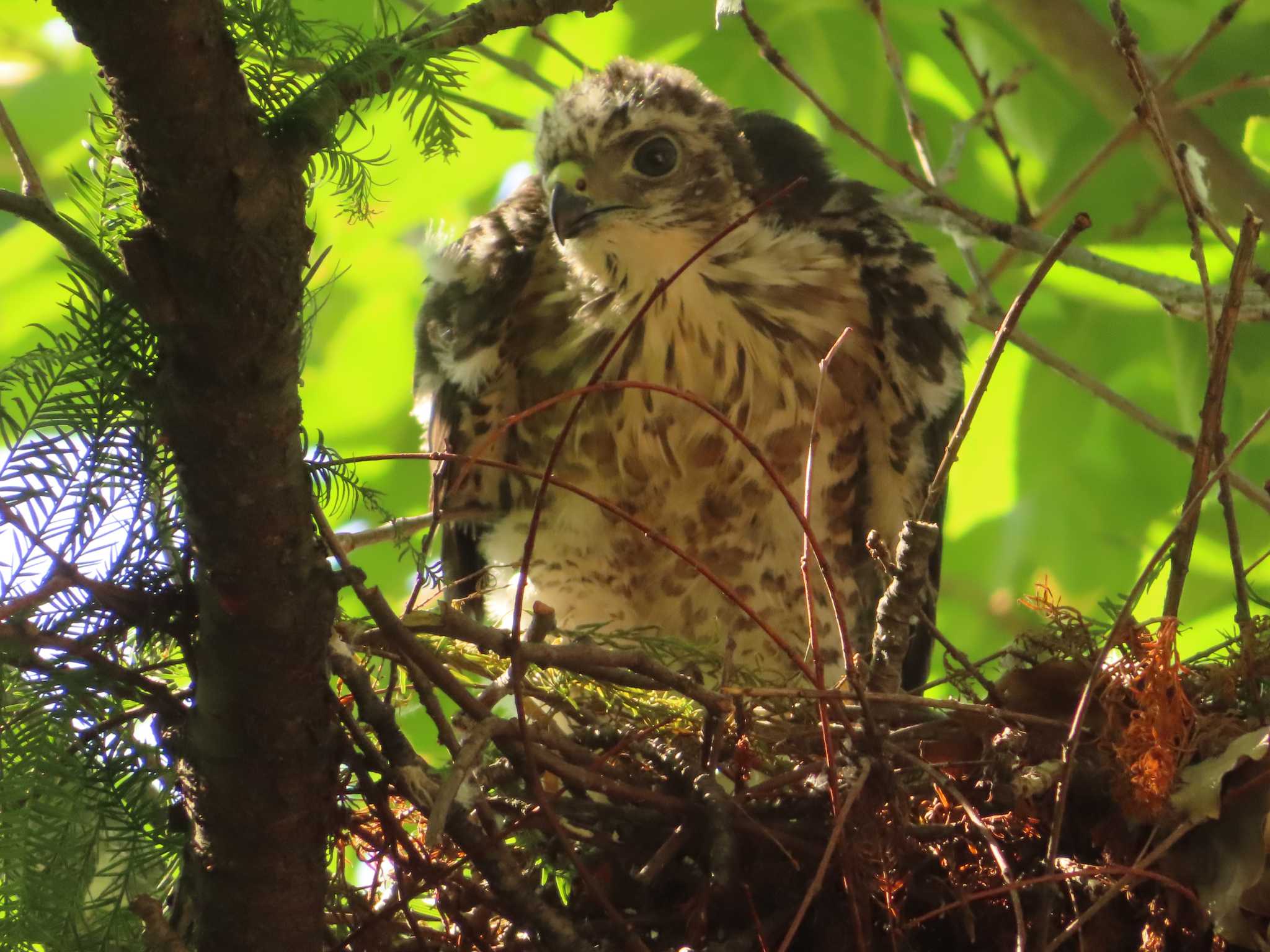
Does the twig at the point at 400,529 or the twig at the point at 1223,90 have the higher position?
the twig at the point at 1223,90

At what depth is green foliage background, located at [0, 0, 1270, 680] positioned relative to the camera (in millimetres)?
3744

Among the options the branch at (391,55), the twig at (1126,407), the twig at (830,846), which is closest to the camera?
the branch at (391,55)

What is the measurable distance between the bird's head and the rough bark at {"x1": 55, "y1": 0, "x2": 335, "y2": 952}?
1.56 m

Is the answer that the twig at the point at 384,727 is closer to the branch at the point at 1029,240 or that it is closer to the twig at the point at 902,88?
the branch at the point at 1029,240

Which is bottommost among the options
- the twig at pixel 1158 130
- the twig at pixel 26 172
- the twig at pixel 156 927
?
the twig at pixel 156 927

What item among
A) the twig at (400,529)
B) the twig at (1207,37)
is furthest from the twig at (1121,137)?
the twig at (400,529)

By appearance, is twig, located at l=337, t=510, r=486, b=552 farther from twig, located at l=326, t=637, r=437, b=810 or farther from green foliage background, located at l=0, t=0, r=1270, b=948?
green foliage background, located at l=0, t=0, r=1270, b=948

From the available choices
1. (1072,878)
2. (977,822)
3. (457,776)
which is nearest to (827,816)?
(977,822)

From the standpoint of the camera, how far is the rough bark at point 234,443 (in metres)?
1.41

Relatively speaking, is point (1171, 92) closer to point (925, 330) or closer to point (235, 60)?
point (925, 330)

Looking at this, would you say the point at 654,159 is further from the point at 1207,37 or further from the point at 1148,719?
the point at 1148,719

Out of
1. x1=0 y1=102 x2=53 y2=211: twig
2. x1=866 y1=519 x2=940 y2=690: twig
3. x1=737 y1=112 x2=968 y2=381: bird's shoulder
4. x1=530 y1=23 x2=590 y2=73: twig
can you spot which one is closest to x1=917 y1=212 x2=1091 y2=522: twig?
x1=866 y1=519 x2=940 y2=690: twig

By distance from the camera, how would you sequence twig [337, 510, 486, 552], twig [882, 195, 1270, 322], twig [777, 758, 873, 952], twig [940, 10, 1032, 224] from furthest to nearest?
twig [940, 10, 1032, 224] → twig [882, 195, 1270, 322] → twig [337, 510, 486, 552] → twig [777, 758, 873, 952]

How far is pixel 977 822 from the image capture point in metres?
1.90
